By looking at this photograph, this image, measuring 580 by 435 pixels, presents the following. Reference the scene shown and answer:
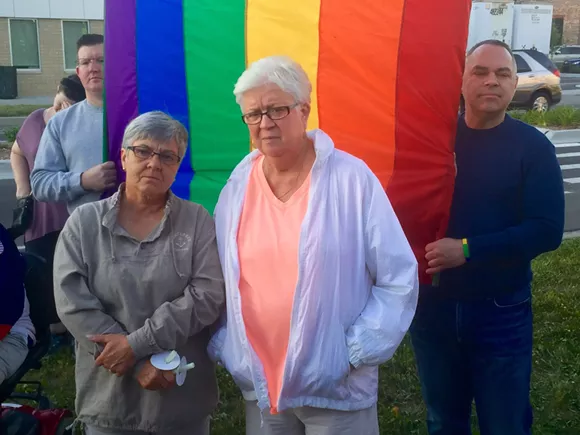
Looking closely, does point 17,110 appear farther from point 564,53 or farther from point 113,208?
point 564,53

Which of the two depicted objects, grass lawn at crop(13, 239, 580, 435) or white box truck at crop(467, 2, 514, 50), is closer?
Answer: grass lawn at crop(13, 239, 580, 435)

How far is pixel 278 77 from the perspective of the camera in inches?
86.8

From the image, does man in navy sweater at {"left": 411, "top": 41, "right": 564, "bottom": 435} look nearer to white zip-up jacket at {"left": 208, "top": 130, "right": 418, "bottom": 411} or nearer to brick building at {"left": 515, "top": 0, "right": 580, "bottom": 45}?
white zip-up jacket at {"left": 208, "top": 130, "right": 418, "bottom": 411}

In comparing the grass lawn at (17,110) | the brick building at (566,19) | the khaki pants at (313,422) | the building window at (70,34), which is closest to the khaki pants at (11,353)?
the khaki pants at (313,422)

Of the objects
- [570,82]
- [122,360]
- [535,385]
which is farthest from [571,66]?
[122,360]

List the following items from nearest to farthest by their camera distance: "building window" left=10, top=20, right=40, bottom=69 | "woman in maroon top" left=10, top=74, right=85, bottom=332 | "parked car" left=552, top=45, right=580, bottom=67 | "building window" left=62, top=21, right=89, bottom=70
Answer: "woman in maroon top" left=10, top=74, right=85, bottom=332, "building window" left=10, top=20, right=40, bottom=69, "building window" left=62, top=21, right=89, bottom=70, "parked car" left=552, top=45, right=580, bottom=67

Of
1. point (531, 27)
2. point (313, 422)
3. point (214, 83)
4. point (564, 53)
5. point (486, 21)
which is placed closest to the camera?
point (313, 422)

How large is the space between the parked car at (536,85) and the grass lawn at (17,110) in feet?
38.9

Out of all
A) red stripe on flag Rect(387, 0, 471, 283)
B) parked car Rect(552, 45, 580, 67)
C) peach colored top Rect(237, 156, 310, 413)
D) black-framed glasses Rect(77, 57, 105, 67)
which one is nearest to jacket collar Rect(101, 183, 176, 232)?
peach colored top Rect(237, 156, 310, 413)

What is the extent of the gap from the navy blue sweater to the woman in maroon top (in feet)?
7.58

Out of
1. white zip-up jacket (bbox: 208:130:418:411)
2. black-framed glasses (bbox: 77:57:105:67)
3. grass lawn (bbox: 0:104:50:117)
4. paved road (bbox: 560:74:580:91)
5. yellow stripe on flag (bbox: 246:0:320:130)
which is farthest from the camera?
paved road (bbox: 560:74:580:91)

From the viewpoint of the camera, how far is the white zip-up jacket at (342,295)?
2143mm

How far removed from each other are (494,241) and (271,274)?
855 mm

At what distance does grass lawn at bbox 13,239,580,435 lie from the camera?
370 centimetres
